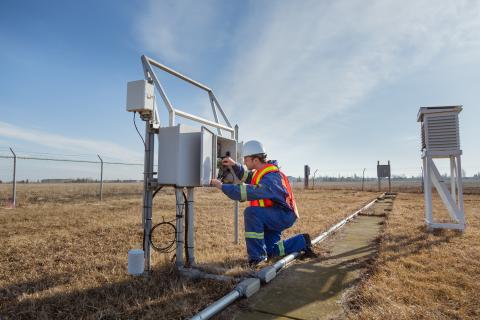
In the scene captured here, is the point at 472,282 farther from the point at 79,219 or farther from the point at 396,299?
the point at 79,219

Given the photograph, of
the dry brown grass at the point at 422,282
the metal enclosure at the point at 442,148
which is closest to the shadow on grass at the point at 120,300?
the dry brown grass at the point at 422,282

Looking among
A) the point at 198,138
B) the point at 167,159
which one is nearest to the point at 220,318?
the point at 167,159

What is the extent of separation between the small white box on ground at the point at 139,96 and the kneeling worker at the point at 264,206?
126 cm

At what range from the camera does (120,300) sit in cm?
280

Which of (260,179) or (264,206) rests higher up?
(260,179)

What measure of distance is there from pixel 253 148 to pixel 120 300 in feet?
8.64

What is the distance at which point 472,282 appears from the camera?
325 cm

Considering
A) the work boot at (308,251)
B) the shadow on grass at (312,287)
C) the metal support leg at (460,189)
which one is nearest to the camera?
the shadow on grass at (312,287)

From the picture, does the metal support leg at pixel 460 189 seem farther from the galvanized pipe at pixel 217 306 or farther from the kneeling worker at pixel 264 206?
the galvanized pipe at pixel 217 306

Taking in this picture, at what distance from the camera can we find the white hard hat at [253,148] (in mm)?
4500

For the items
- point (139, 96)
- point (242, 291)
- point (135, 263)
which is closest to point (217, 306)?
point (242, 291)

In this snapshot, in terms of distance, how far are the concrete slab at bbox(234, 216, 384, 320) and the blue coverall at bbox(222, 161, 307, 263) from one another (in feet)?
1.24

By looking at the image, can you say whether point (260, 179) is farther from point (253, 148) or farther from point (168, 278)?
point (168, 278)

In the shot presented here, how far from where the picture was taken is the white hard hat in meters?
4.50
